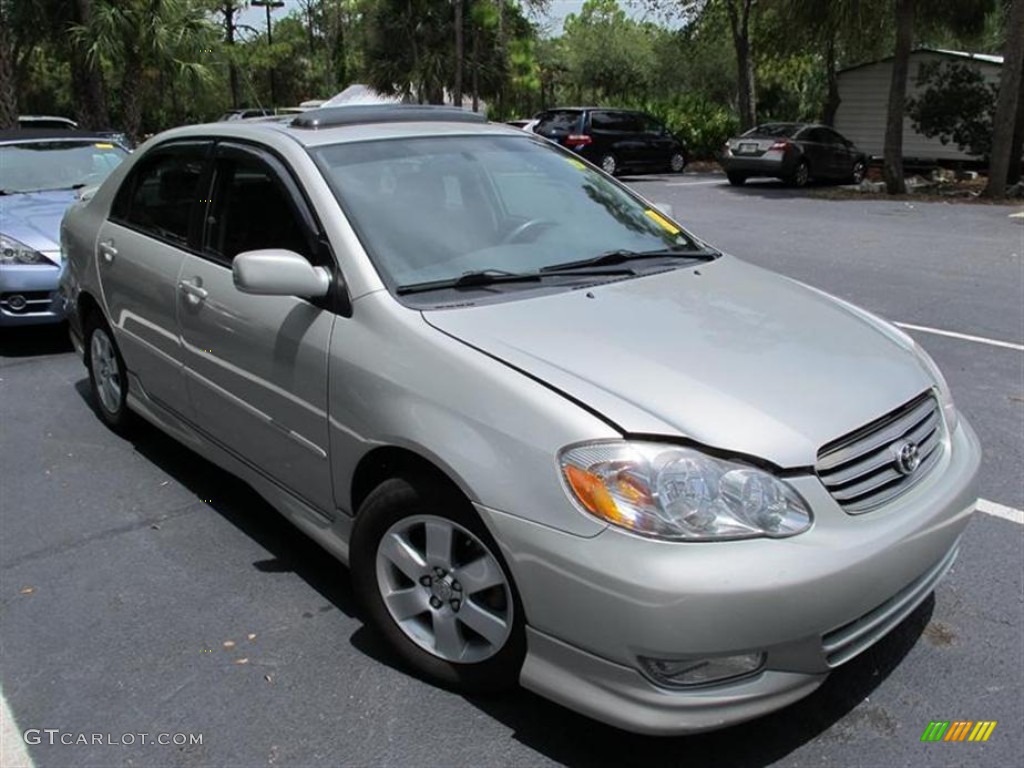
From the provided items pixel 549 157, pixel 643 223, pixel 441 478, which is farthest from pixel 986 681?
pixel 549 157

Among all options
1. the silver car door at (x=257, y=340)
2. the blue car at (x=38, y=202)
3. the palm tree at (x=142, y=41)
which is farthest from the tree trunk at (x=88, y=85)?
the silver car door at (x=257, y=340)

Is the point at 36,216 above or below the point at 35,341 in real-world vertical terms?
above

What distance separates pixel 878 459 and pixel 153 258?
3.18 meters

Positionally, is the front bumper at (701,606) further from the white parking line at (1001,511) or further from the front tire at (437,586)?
the white parking line at (1001,511)

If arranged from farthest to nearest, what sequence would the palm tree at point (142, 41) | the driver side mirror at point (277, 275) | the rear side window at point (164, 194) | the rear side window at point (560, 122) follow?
the rear side window at point (560, 122)
the palm tree at point (142, 41)
the rear side window at point (164, 194)
the driver side mirror at point (277, 275)

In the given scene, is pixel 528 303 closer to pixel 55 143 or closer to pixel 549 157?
pixel 549 157

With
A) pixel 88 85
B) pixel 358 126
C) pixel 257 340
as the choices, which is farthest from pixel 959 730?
pixel 88 85

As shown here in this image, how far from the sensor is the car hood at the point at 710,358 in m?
2.35

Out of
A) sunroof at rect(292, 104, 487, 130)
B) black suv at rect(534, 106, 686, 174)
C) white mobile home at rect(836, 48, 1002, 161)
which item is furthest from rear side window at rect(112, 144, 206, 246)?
white mobile home at rect(836, 48, 1002, 161)

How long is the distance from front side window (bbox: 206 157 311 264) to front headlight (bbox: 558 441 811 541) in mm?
1487

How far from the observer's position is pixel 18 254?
6.39 meters

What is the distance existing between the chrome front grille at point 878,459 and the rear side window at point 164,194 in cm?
285

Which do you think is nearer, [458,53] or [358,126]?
[358,126]
